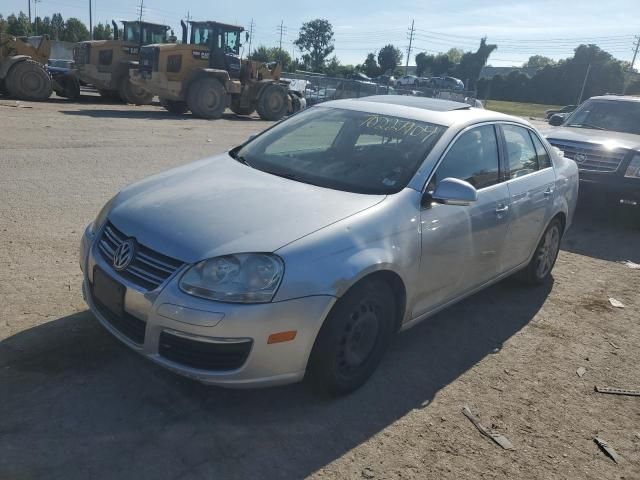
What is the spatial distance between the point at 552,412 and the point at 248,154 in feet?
8.80

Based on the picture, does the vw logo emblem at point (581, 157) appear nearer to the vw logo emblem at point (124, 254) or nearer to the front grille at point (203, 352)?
the front grille at point (203, 352)

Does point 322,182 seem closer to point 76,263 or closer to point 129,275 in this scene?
point 129,275

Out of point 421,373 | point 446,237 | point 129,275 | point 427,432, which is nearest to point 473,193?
point 446,237

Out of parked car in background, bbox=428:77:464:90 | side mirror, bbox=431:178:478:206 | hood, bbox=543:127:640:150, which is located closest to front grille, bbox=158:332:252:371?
side mirror, bbox=431:178:478:206

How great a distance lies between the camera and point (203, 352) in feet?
9.02

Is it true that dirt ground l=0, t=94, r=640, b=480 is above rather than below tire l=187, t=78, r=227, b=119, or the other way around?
below

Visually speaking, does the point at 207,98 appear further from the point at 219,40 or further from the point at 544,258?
the point at 544,258

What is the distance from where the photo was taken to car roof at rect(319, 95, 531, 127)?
13.2 ft

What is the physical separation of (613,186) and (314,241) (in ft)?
21.1

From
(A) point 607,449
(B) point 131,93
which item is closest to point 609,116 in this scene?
(A) point 607,449

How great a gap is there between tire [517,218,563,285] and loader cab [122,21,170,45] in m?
19.1

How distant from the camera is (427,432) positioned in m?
3.04

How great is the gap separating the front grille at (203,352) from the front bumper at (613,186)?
681cm

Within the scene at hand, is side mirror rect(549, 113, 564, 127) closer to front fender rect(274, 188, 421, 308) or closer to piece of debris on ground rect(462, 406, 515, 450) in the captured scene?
front fender rect(274, 188, 421, 308)
